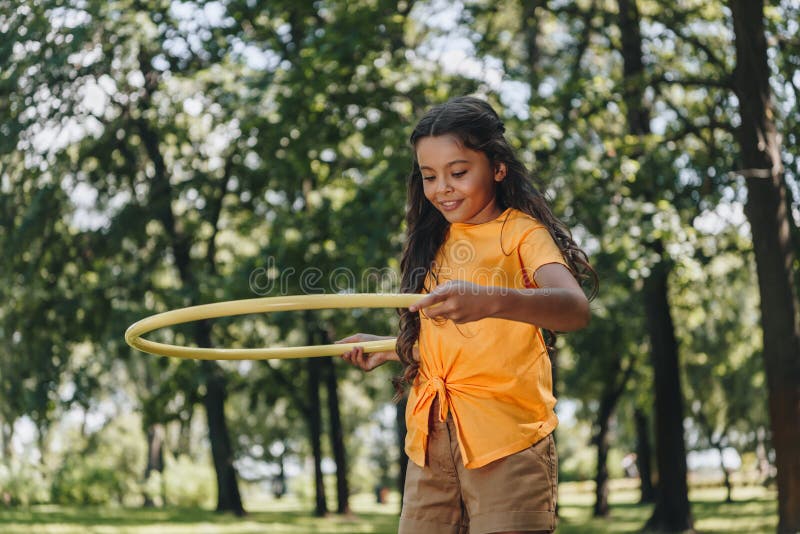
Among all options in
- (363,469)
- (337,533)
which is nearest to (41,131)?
(337,533)

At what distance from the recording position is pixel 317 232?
53.4 ft

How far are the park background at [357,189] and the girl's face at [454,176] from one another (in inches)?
306

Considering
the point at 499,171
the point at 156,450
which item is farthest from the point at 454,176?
the point at 156,450

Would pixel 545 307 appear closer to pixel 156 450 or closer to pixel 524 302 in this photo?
pixel 524 302

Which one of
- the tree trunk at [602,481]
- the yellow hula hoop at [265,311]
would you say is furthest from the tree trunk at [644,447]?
the yellow hula hoop at [265,311]

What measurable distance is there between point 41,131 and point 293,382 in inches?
504

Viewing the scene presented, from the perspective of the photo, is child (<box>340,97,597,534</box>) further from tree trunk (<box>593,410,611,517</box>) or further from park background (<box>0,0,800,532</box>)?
tree trunk (<box>593,410,611,517</box>)

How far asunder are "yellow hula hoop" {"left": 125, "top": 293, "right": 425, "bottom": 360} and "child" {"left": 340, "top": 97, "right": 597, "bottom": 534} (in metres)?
0.18

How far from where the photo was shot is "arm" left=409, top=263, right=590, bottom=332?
2686 millimetres

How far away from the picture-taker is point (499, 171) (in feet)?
11.6

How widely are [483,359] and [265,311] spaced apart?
72cm

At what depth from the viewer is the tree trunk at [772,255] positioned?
1046 cm

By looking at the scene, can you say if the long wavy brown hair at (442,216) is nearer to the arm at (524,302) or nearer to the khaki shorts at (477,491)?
the arm at (524,302)

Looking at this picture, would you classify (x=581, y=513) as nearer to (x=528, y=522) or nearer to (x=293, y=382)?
(x=293, y=382)
